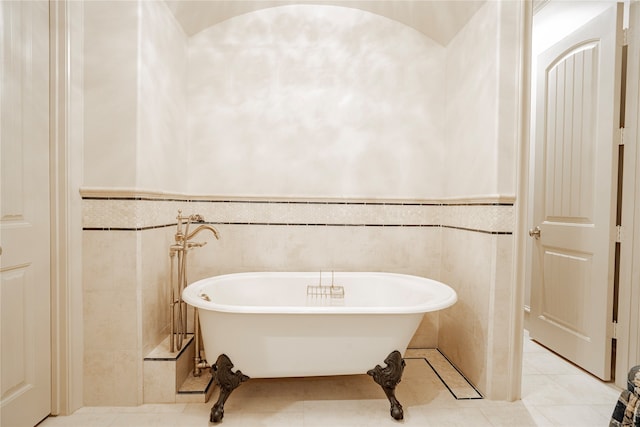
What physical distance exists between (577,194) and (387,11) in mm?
1791

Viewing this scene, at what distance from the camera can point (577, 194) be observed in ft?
8.19

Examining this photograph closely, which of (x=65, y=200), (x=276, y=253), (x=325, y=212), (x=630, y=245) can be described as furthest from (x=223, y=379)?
(x=630, y=245)

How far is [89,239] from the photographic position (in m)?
1.93

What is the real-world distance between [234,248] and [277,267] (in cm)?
33

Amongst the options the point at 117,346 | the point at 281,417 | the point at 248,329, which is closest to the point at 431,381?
the point at 281,417

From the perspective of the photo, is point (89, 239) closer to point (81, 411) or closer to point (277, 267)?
point (81, 411)

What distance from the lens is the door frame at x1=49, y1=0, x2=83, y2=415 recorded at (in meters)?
1.80

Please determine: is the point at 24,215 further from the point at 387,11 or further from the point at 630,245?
the point at 630,245

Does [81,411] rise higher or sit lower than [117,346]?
lower

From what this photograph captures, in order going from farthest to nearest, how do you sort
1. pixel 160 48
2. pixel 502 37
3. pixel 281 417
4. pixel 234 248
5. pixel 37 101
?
pixel 234 248 < pixel 160 48 < pixel 502 37 < pixel 281 417 < pixel 37 101

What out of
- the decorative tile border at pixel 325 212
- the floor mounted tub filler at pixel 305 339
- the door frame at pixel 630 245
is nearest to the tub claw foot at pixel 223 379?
the floor mounted tub filler at pixel 305 339

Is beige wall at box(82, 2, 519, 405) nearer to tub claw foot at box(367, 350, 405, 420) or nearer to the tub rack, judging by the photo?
the tub rack

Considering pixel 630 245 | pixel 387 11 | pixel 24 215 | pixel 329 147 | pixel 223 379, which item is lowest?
pixel 223 379

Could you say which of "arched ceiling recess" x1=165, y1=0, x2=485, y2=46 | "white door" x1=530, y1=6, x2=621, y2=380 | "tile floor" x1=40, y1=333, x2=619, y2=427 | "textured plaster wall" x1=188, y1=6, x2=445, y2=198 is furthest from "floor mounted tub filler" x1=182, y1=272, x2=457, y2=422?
"arched ceiling recess" x1=165, y1=0, x2=485, y2=46
